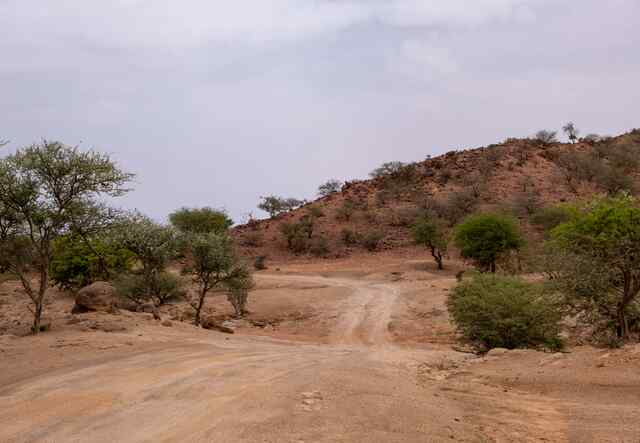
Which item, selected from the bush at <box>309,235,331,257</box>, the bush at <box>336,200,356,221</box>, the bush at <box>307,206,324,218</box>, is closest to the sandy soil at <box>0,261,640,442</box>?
the bush at <box>309,235,331,257</box>

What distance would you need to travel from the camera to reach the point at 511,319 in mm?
15469

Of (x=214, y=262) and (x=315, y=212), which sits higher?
(x=315, y=212)

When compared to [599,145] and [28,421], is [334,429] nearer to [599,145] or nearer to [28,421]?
[28,421]

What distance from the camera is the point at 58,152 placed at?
15.1m

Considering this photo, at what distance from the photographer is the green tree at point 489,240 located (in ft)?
124

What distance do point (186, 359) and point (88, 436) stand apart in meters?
5.11

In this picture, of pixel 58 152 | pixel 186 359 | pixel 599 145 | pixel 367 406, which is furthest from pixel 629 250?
pixel 599 145

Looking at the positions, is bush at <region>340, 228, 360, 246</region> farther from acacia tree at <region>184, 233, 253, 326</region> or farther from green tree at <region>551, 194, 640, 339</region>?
green tree at <region>551, 194, 640, 339</region>

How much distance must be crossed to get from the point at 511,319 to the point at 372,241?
127 feet

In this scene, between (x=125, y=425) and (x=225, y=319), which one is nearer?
(x=125, y=425)

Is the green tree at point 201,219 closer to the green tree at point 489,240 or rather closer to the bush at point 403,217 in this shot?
the bush at point 403,217

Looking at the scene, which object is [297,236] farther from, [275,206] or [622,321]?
[622,321]

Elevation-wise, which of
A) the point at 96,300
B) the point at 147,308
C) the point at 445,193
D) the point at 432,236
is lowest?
the point at 147,308

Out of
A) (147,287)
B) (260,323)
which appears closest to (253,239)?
(260,323)
